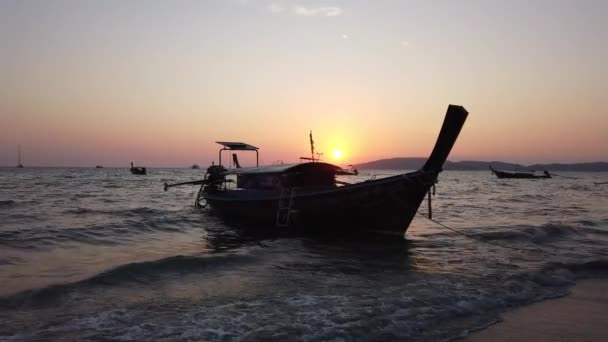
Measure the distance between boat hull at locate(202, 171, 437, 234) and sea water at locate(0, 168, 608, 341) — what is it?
520 millimetres

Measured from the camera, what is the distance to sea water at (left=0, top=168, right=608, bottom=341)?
20.7 ft

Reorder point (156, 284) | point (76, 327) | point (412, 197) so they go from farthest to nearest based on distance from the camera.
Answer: point (412, 197) → point (156, 284) → point (76, 327)

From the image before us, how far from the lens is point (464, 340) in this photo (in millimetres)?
5785

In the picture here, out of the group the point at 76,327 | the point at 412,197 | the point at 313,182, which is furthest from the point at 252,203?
the point at 76,327

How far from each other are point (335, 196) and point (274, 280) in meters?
5.89

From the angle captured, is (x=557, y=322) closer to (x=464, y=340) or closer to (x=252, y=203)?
(x=464, y=340)

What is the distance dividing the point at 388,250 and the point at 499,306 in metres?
5.61

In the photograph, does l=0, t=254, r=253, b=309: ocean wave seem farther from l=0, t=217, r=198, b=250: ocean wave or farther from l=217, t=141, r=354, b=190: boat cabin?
l=217, t=141, r=354, b=190: boat cabin

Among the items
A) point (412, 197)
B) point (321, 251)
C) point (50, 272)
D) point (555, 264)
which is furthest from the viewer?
point (412, 197)

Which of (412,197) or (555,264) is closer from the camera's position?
(555,264)

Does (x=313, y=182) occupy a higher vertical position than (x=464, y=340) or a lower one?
higher

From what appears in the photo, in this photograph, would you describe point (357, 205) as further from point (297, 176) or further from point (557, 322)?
point (557, 322)

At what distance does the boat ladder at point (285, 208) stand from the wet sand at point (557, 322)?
9.47m

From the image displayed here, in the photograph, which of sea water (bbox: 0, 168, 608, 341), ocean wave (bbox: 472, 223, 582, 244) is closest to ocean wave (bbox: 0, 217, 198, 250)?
sea water (bbox: 0, 168, 608, 341)
